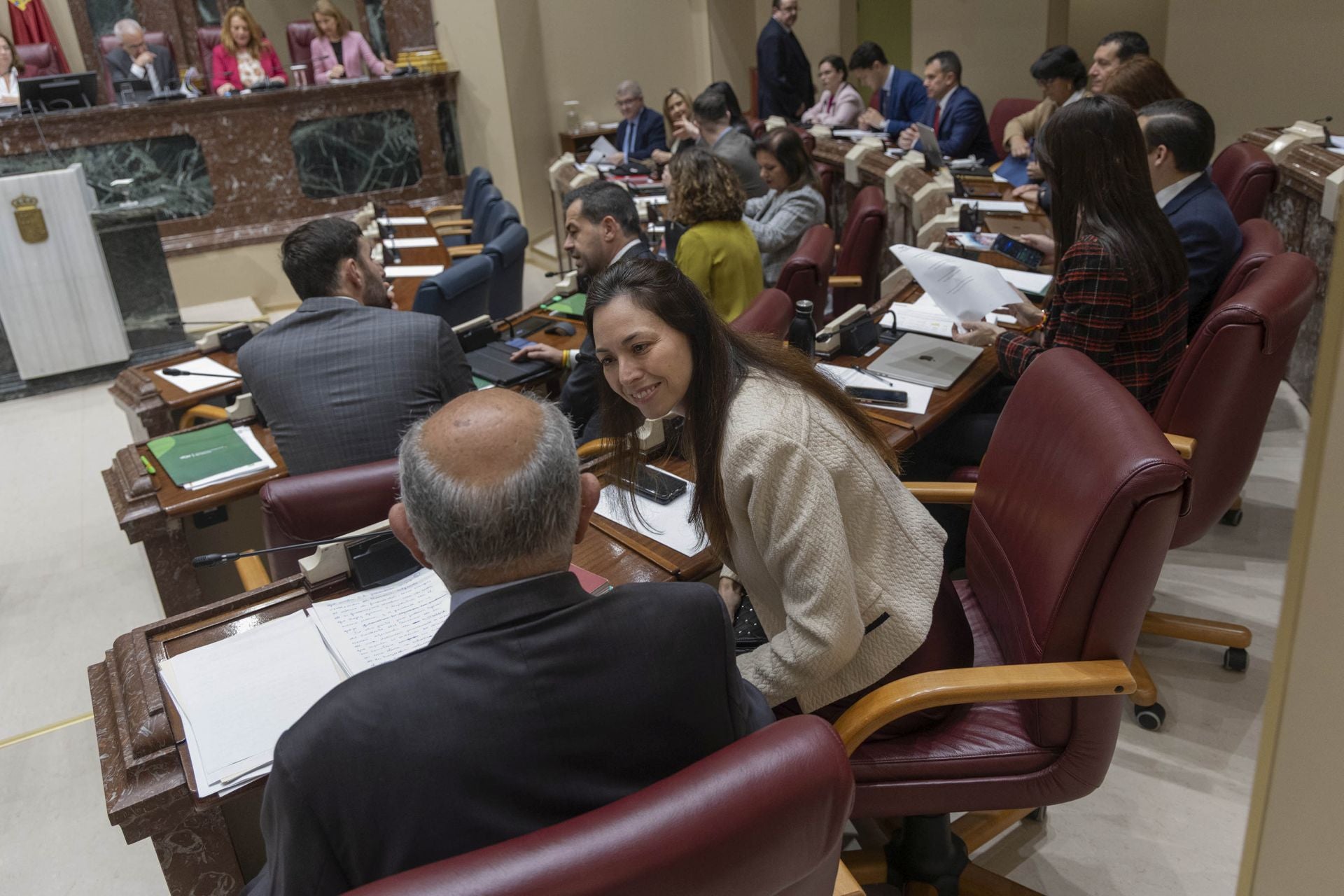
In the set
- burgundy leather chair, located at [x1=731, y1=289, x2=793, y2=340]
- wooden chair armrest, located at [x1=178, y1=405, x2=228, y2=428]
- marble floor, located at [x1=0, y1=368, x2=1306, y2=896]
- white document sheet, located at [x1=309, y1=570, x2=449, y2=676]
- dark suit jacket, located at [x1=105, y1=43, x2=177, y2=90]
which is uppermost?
dark suit jacket, located at [x1=105, y1=43, x2=177, y2=90]

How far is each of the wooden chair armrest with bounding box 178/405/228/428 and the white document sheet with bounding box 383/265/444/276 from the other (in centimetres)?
143

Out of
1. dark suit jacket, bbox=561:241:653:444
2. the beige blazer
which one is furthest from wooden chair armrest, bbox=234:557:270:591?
the beige blazer

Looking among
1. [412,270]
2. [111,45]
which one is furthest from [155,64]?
[412,270]

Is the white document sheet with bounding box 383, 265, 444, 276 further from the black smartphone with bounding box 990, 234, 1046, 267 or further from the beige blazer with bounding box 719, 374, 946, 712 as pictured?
the beige blazer with bounding box 719, 374, 946, 712

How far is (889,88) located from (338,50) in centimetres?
446

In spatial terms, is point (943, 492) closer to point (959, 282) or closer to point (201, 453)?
point (959, 282)

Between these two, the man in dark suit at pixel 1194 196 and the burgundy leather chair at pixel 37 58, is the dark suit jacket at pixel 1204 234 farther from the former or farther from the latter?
the burgundy leather chair at pixel 37 58

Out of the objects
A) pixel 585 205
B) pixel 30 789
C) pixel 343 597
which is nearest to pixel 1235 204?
pixel 585 205

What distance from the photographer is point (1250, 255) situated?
2.66 metres

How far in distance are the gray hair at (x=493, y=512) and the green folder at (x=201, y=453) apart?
5.57 ft

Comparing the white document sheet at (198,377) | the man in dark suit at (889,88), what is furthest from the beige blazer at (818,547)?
the man in dark suit at (889,88)

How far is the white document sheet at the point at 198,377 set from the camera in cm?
331

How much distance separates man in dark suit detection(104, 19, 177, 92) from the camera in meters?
7.79

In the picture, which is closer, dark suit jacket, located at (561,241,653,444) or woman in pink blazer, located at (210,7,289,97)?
dark suit jacket, located at (561,241,653,444)
